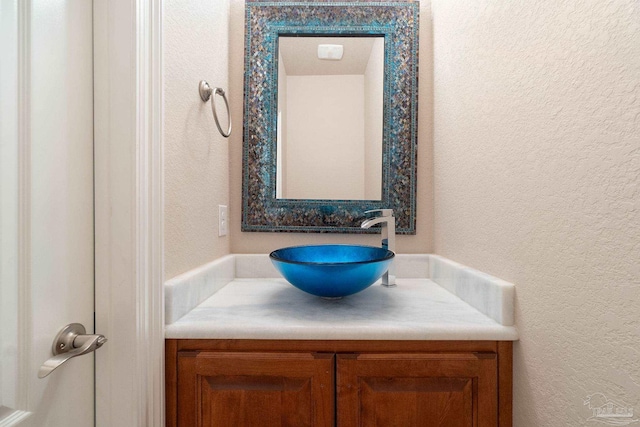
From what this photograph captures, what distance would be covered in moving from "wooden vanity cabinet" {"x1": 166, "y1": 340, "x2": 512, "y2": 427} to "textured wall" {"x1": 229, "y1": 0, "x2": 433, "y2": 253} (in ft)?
1.82

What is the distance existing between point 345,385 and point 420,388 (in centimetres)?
17

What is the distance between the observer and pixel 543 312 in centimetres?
62

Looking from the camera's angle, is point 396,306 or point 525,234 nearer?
point 525,234

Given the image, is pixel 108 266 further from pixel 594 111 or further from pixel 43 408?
pixel 594 111

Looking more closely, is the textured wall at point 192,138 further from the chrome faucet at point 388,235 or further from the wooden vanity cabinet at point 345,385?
the chrome faucet at point 388,235

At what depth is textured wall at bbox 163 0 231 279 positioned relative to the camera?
0.78m

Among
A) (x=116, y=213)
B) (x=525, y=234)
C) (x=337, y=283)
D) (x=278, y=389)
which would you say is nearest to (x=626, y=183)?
(x=525, y=234)

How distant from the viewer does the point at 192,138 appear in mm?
902

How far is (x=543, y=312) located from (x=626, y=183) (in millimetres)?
299

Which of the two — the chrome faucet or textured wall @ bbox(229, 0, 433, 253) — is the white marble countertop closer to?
the chrome faucet

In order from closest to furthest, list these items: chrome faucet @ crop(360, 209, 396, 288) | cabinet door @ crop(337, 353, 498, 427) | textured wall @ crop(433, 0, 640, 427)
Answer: textured wall @ crop(433, 0, 640, 427), cabinet door @ crop(337, 353, 498, 427), chrome faucet @ crop(360, 209, 396, 288)

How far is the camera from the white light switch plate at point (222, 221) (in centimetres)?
114

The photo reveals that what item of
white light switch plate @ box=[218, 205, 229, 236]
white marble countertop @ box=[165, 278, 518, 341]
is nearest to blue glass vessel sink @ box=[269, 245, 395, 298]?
white marble countertop @ box=[165, 278, 518, 341]

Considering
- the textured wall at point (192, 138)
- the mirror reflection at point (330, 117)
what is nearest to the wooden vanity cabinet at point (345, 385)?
the textured wall at point (192, 138)
